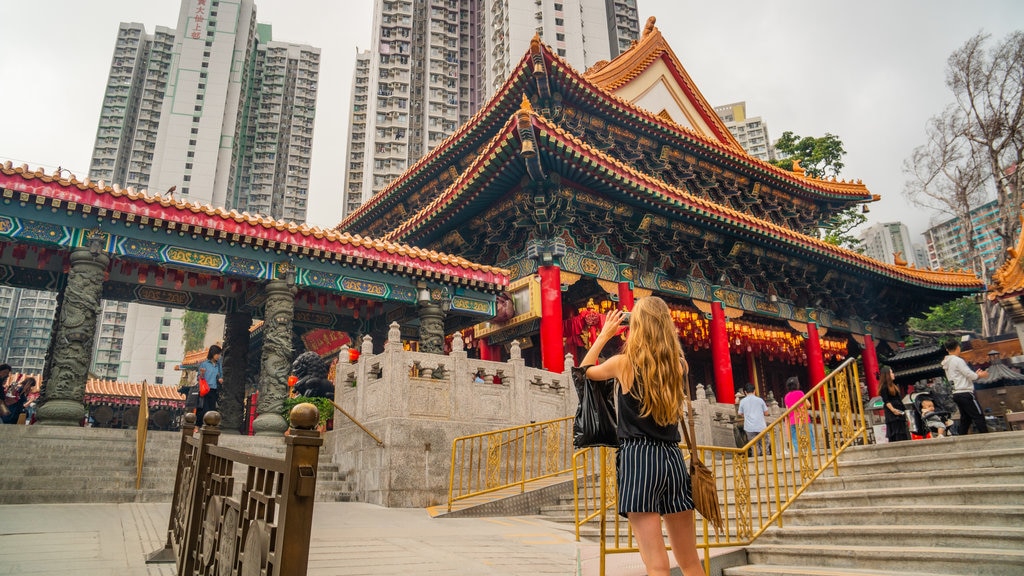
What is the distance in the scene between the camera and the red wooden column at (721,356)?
17.1m

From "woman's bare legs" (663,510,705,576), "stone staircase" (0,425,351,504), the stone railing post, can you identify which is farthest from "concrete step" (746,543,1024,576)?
"stone staircase" (0,425,351,504)

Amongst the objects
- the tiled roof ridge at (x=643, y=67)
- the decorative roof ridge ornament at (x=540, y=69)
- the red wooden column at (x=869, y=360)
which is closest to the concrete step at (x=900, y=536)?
the decorative roof ridge ornament at (x=540, y=69)

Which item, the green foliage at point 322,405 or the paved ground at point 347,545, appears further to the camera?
the green foliage at point 322,405

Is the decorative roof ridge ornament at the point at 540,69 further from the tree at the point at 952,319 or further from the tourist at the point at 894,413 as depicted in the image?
the tree at the point at 952,319

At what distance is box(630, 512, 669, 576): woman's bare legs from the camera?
3135 millimetres

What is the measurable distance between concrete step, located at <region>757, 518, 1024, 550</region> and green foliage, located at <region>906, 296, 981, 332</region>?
149ft

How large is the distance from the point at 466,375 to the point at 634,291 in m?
7.33

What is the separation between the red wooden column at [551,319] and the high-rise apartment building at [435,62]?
42592 millimetres

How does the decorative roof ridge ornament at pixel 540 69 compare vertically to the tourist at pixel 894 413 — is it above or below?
above

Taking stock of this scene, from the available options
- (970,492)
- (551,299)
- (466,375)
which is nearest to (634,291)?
(551,299)

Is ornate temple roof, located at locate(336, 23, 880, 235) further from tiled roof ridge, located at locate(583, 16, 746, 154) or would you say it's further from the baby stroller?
the baby stroller

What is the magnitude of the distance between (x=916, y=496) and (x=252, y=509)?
5875 millimetres

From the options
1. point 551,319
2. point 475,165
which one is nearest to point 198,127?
point 475,165

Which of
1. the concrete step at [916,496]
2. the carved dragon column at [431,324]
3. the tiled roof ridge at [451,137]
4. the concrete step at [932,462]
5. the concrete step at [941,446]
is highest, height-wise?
the tiled roof ridge at [451,137]
